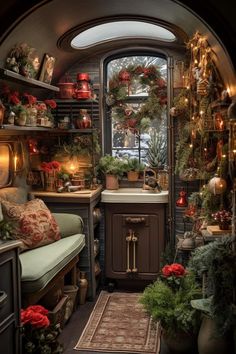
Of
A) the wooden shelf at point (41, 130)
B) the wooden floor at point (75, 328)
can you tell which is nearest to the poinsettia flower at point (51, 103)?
the wooden shelf at point (41, 130)

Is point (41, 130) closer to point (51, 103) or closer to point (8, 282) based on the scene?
point (51, 103)

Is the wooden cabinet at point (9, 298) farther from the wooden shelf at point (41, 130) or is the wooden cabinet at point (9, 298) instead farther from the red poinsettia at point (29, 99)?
the red poinsettia at point (29, 99)

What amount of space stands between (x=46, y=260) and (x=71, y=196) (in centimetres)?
103

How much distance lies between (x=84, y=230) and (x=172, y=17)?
205 centimetres

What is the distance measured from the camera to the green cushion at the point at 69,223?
4004 mm

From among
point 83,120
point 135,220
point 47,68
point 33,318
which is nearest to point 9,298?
point 33,318

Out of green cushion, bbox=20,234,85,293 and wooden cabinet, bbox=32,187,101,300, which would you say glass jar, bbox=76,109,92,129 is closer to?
wooden cabinet, bbox=32,187,101,300

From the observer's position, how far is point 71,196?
417 centimetres

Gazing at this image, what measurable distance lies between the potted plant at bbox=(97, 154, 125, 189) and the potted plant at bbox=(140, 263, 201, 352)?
4.88 feet

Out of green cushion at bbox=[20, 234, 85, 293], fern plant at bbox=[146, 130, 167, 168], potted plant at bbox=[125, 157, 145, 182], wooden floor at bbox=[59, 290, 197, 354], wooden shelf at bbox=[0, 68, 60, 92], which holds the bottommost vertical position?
Answer: wooden floor at bbox=[59, 290, 197, 354]

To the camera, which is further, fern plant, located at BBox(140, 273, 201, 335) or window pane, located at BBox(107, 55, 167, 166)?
window pane, located at BBox(107, 55, 167, 166)

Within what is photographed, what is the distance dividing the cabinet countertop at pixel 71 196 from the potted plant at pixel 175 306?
1157 millimetres

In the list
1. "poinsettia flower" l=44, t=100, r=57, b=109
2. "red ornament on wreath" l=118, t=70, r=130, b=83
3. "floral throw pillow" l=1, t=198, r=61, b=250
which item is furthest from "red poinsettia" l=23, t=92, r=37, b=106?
"red ornament on wreath" l=118, t=70, r=130, b=83

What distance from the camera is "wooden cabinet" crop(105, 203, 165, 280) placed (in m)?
4.46
